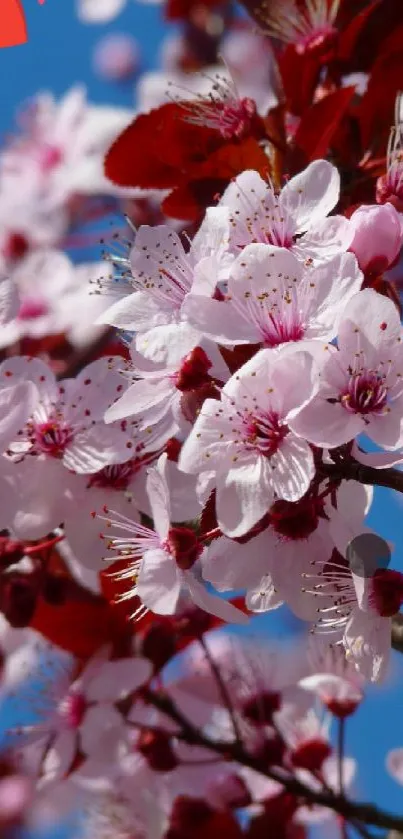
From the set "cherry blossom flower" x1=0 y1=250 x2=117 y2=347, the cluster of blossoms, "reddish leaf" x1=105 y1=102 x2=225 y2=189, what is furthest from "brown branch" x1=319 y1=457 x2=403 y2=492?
"cherry blossom flower" x1=0 y1=250 x2=117 y2=347

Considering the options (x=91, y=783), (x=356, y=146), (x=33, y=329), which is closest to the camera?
(x=356, y=146)

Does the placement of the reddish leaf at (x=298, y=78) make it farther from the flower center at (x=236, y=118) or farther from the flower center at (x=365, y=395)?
the flower center at (x=365, y=395)

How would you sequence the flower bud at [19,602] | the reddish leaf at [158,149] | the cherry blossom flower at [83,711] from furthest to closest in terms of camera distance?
the cherry blossom flower at [83,711]
the reddish leaf at [158,149]
the flower bud at [19,602]

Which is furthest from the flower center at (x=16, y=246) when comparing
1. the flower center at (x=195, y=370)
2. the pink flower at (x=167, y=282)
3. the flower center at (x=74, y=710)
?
the flower center at (x=195, y=370)

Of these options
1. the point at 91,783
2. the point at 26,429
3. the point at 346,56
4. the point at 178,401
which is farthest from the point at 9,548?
the point at 346,56

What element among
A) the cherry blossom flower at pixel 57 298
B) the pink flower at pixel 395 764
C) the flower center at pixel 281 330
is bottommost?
the pink flower at pixel 395 764

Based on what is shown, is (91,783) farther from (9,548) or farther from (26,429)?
(26,429)

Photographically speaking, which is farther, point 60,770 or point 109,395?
point 60,770

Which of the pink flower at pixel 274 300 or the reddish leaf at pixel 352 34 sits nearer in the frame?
the pink flower at pixel 274 300
